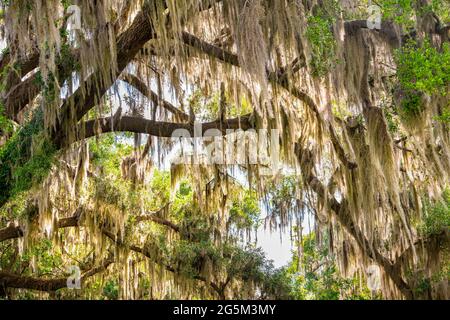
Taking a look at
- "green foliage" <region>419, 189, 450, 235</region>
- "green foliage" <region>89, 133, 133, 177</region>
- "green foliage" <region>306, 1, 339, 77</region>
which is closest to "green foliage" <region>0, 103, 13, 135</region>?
"green foliage" <region>89, 133, 133, 177</region>

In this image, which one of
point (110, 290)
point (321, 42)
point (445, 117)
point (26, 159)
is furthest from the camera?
point (110, 290)

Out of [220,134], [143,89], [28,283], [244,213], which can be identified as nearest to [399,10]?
[220,134]

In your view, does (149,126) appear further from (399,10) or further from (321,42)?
(399,10)

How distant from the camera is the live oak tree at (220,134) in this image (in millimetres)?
7164

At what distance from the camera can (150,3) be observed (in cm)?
695

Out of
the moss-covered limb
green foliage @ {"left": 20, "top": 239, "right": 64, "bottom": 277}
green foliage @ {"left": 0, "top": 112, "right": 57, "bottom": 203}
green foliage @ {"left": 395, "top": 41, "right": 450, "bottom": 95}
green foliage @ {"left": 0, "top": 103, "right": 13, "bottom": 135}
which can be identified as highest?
green foliage @ {"left": 395, "top": 41, "right": 450, "bottom": 95}

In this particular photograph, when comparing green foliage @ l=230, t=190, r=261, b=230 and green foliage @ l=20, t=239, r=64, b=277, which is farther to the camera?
green foliage @ l=230, t=190, r=261, b=230

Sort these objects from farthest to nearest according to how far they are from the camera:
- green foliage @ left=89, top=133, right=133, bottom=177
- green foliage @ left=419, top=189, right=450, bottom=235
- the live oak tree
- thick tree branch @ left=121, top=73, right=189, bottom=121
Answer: green foliage @ left=89, top=133, right=133, bottom=177
green foliage @ left=419, top=189, right=450, bottom=235
thick tree branch @ left=121, top=73, right=189, bottom=121
the live oak tree

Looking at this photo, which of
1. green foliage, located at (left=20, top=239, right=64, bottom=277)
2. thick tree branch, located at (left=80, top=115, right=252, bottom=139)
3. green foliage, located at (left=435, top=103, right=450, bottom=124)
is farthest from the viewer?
green foliage, located at (left=20, top=239, right=64, bottom=277)

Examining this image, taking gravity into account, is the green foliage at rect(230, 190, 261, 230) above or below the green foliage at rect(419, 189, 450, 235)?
above

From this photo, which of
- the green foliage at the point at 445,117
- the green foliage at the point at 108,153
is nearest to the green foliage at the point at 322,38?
the green foliage at the point at 445,117

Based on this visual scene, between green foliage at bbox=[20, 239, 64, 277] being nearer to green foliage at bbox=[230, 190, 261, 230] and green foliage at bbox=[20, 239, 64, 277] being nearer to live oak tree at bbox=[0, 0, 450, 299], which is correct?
live oak tree at bbox=[0, 0, 450, 299]

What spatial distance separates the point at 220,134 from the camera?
8.34 metres

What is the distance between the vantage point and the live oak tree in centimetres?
716
